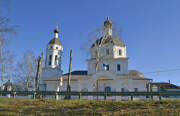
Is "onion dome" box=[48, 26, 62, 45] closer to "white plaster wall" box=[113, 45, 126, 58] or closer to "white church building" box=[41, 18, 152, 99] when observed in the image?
"white church building" box=[41, 18, 152, 99]

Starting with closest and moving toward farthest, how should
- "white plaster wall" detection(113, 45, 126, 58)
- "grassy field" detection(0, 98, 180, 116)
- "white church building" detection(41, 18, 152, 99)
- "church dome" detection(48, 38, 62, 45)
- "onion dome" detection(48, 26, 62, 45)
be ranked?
"grassy field" detection(0, 98, 180, 116) < "white church building" detection(41, 18, 152, 99) < "white plaster wall" detection(113, 45, 126, 58) < "church dome" detection(48, 38, 62, 45) < "onion dome" detection(48, 26, 62, 45)

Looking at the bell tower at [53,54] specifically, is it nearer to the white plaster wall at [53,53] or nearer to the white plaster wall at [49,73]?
the white plaster wall at [53,53]

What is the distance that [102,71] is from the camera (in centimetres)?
2775

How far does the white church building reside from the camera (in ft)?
91.1

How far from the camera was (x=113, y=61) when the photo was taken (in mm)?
32438

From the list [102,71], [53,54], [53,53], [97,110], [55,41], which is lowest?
[97,110]

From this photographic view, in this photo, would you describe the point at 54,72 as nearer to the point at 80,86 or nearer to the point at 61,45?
the point at 61,45

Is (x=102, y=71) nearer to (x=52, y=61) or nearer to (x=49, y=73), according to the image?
(x=52, y=61)

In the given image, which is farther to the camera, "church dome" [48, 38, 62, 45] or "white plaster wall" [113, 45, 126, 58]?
"church dome" [48, 38, 62, 45]

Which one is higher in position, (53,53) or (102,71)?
(53,53)

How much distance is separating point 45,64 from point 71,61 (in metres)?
18.3

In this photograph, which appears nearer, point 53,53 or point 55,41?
point 53,53

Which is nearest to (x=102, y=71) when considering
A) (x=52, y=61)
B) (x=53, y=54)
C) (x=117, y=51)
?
(x=117, y=51)

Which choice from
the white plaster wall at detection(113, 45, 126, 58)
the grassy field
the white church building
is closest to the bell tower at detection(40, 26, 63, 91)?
the white church building
